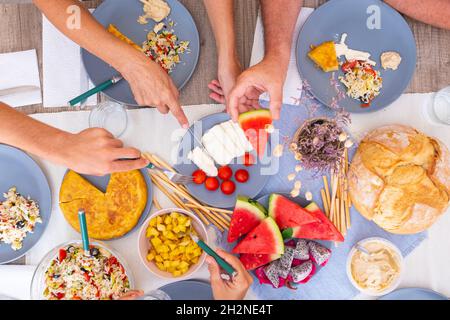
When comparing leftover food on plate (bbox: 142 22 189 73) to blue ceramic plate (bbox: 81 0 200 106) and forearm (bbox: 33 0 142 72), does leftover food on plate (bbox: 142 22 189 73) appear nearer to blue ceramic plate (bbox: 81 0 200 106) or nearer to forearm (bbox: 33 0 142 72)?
blue ceramic plate (bbox: 81 0 200 106)

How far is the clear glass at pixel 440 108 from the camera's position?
156 cm

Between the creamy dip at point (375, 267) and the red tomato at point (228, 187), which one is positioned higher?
the red tomato at point (228, 187)

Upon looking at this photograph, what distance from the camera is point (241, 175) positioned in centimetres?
150

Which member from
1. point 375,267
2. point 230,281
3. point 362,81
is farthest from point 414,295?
point 362,81

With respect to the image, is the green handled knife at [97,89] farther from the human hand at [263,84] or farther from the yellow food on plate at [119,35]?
the human hand at [263,84]

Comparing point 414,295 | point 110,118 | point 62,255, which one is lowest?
point 414,295

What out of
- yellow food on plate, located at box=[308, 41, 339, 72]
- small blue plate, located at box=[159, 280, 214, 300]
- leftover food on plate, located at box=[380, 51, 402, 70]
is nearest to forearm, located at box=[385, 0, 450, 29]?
leftover food on plate, located at box=[380, 51, 402, 70]

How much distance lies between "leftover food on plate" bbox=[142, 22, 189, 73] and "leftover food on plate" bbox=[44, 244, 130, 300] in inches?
27.8

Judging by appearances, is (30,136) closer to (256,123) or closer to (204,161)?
(204,161)

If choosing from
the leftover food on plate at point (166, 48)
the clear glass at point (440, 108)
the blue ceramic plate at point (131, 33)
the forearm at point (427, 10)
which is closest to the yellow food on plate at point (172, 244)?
the blue ceramic plate at point (131, 33)

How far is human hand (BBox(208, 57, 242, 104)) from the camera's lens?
1510mm

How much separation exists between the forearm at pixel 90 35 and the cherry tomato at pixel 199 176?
43 centimetres

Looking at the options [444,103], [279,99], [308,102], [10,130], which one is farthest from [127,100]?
[444,103]

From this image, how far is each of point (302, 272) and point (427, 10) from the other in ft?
3.42
